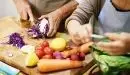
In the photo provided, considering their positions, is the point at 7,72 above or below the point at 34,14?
below

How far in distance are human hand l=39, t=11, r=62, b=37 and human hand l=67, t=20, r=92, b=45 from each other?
13cm

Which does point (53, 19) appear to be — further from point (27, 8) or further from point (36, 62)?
A: point (36, 62)

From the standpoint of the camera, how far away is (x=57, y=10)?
1409mm

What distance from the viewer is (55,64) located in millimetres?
1042

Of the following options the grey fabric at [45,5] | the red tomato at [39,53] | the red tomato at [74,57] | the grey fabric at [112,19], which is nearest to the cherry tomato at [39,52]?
the red tomato at [39,53]

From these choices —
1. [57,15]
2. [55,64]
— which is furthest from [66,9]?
[55,64]

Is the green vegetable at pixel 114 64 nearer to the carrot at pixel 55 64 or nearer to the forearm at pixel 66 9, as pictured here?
the carrot at pixel 55 64

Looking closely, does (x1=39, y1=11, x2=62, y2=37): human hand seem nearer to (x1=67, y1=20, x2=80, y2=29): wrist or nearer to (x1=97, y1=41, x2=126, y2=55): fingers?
(x1=67, y1=20, x2=80, y2=29): wrist

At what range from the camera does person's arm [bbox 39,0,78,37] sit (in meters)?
1.32

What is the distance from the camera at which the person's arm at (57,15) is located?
132 cm

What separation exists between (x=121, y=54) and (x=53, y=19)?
0.54 metres

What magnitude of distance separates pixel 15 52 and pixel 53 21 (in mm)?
275

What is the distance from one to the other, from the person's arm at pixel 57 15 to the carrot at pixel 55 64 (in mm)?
272

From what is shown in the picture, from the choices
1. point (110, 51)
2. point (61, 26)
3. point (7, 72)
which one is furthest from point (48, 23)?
point (110, 51)
